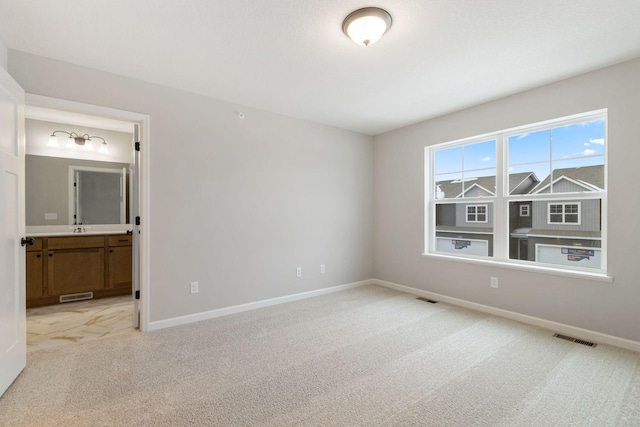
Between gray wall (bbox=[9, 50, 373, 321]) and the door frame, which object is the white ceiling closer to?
gray wall (bbox=[9, 50, 373, 321])

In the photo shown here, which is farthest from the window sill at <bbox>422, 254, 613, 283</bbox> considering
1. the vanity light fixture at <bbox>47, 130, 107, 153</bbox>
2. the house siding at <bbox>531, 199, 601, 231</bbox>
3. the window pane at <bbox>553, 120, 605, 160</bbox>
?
the vanity light fixture at <bbox>47, 130, 107, 153</bbox>

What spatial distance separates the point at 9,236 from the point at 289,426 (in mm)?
2202

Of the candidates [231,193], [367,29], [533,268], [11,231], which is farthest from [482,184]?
[11,231]

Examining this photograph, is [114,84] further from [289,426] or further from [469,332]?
[469,332]

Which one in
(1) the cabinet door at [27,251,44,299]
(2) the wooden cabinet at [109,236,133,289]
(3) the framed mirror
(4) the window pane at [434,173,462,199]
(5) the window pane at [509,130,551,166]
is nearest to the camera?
(5) the window pane at [509,130,551,166]

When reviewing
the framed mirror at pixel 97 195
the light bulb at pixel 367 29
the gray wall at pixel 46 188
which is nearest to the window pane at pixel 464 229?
the light bulb at pixel 367 29

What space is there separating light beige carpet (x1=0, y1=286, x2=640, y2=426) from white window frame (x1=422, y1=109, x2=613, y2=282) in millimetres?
660

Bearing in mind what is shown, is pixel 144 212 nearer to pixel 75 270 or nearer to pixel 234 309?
pixel 234 309

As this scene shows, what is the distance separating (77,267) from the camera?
3.90 m

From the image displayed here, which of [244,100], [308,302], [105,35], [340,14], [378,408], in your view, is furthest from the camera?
[308,302]

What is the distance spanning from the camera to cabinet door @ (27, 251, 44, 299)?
3.60m

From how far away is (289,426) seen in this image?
1.62 metres

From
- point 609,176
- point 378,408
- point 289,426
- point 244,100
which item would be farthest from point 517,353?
point 244,100

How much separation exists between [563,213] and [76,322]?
5.32 metres
